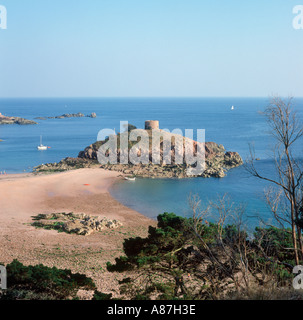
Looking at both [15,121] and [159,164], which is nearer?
[159,164]

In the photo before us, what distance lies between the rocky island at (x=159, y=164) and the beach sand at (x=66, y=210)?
306 centimetres

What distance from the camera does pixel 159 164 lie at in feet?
146

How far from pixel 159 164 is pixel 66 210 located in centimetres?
1878

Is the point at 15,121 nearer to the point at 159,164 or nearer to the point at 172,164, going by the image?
the point at 159,164

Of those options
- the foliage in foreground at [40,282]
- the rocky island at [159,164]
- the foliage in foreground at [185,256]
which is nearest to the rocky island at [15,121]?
the rocky island at [159,164]

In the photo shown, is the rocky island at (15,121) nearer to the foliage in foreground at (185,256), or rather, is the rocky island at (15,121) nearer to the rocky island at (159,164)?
the rocky island at (159,164)

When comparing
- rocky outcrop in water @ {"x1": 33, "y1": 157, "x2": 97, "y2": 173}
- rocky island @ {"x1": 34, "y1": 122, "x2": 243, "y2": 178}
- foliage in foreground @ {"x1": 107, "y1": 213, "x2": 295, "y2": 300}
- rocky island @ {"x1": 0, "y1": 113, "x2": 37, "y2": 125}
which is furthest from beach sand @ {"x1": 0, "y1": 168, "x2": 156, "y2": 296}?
rocky island @ {"x1": 0, "y1": 113, "x2": 37, "y2": 125}

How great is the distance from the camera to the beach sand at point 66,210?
17.1 metres

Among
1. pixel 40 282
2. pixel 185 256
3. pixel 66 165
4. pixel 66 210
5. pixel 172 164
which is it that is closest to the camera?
pixel 40 282

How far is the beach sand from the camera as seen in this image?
56.2ft

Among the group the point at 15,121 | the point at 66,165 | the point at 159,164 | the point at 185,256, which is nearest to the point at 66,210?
the point at 185,256
